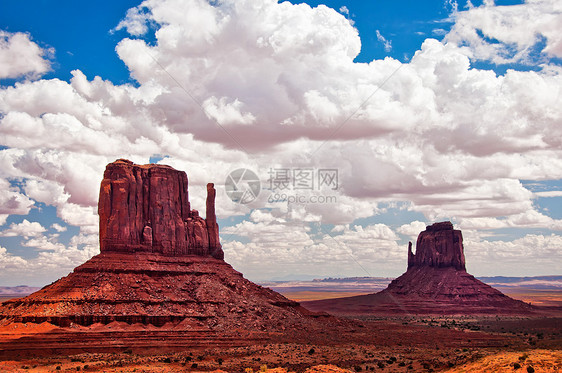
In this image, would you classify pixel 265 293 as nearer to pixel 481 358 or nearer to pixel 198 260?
pixel 198 260

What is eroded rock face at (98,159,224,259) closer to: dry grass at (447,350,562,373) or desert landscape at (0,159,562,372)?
desert landscape at (0,159,562,372)

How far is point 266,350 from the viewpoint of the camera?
10219cm

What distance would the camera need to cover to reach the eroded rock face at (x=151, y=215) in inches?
5051

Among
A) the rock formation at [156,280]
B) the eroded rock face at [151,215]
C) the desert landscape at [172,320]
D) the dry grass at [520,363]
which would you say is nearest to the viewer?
the dry grass at [520,363]

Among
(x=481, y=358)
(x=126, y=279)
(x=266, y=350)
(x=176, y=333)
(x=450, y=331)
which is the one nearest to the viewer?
(x=481, y=358)

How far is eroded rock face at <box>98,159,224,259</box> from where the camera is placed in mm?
128300

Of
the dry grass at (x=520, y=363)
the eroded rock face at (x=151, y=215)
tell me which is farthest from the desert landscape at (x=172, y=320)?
the dry grass at (x=520, y=363)

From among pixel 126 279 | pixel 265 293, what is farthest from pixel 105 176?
pixel 265 293

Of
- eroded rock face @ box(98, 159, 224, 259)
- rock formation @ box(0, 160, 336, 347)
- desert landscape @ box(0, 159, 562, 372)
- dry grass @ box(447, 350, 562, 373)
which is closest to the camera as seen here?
dry grass @ box(447, 350, 562, 373)

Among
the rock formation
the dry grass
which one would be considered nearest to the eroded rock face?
the rock formation

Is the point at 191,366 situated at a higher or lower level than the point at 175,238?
lower

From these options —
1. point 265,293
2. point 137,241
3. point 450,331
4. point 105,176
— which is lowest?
point 450,331

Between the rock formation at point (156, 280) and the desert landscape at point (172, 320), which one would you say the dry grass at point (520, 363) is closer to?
the desert landscape at point (172, 320)

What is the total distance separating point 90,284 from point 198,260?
25.7 metres
